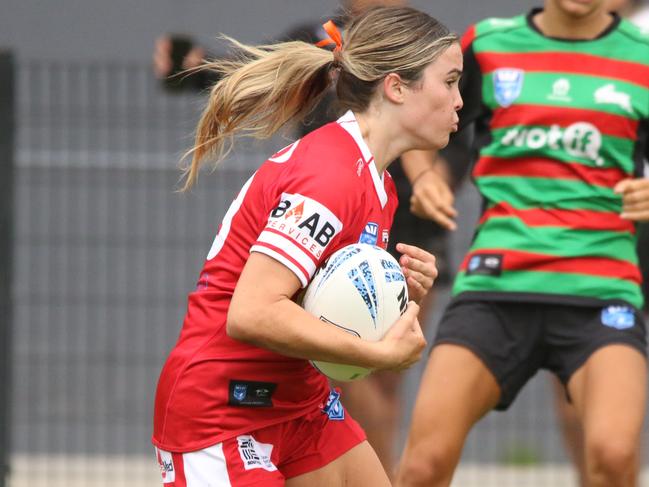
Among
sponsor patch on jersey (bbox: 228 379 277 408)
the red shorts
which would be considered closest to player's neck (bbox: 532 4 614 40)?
the red shorts

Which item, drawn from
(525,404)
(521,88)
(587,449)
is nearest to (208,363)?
(587,449)

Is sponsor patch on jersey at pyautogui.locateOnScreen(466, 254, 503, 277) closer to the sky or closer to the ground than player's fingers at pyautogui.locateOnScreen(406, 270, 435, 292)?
closer to the ground

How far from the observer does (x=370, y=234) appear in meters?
3.89

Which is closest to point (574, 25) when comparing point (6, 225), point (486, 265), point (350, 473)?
point (486, 265)

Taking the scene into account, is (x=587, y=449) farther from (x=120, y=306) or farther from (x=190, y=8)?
(x=190, y=8)

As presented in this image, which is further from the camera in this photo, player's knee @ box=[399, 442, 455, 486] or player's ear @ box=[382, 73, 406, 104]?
player's knee @ box=[399, 442, 455, 486]

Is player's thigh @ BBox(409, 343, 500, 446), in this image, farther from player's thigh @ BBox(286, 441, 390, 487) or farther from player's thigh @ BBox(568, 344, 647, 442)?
player's thigh @ BBox(286, 441, 390, 487)

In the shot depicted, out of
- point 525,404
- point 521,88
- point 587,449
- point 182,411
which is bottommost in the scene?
point 525,404

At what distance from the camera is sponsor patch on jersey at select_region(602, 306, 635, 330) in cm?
498

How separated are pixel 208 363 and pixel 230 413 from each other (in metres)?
0.14

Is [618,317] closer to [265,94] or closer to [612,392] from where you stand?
[612,392]

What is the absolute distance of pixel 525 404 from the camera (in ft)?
26.2

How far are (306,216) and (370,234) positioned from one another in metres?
0.31

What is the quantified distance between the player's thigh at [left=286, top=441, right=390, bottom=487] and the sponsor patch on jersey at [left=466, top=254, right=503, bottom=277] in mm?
1076
